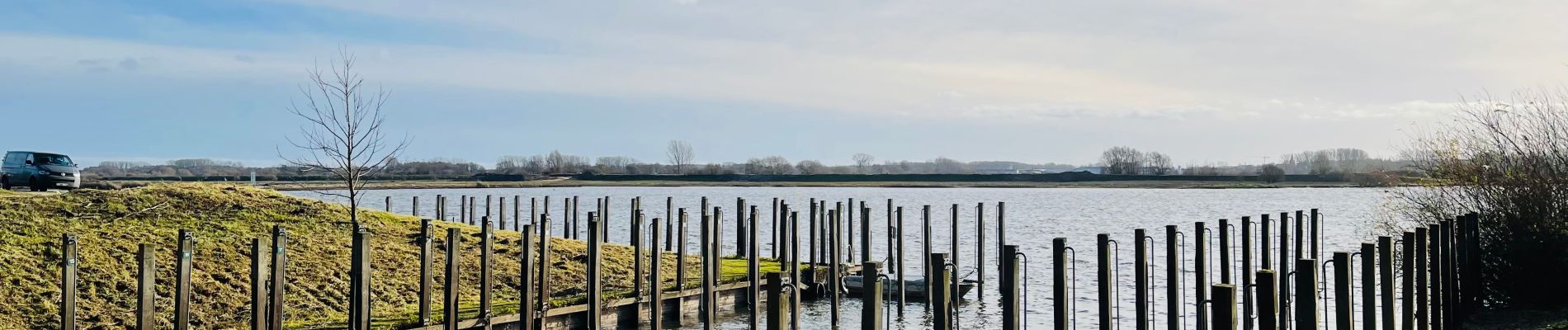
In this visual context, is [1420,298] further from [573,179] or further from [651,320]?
[573,179]

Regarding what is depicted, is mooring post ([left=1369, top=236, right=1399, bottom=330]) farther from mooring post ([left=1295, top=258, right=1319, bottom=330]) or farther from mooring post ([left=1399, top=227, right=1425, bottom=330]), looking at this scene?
mooring post ([left=1295, top=258, right=1319, bottom=330])

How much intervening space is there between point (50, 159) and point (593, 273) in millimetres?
25984

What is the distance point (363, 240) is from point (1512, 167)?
675 inches

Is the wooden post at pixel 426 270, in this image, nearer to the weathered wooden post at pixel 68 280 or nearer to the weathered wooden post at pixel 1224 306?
the weathered wooden post at pixel 68 280

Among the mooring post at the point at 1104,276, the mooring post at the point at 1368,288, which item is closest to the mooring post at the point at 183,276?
the mooring post at the point at 1104,276

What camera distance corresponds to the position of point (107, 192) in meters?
23.4

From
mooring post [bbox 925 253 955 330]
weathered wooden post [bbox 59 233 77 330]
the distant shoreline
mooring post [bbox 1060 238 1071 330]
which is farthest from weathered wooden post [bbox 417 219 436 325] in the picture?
the distant shoreline

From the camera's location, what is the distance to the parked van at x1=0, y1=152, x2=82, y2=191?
3434 cm

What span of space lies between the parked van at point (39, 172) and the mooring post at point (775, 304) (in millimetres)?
31365

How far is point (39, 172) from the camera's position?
112 ft

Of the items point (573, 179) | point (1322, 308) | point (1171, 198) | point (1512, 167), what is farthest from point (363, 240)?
point (573, 179)

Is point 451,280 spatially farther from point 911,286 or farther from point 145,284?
point 911,286

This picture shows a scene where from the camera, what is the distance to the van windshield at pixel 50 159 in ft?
115

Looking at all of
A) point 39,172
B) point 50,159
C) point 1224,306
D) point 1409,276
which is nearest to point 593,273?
point 1224,306
